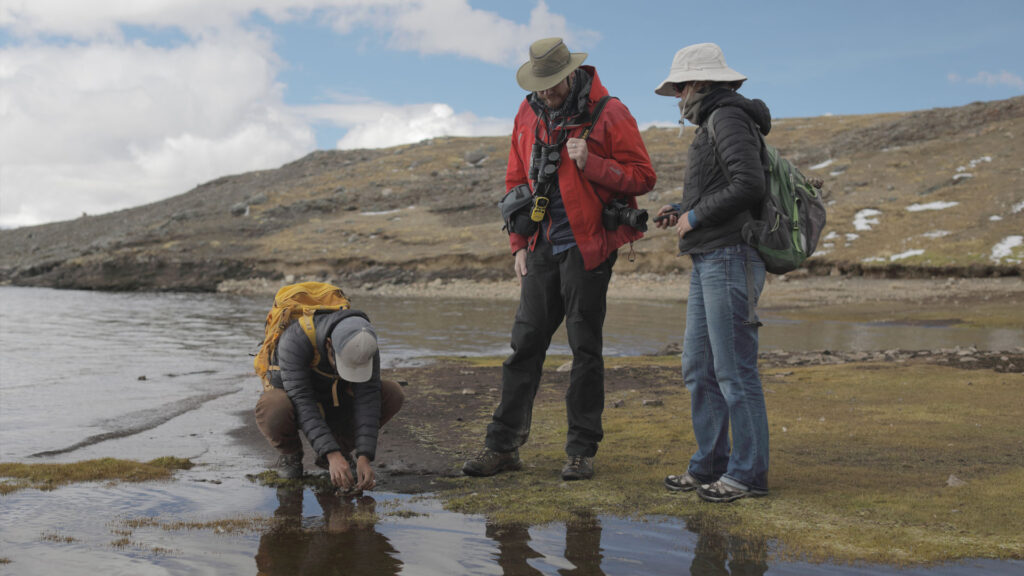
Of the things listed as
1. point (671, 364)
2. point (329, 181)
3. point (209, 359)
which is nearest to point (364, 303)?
point (209, 359)

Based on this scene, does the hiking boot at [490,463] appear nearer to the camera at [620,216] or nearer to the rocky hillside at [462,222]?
the camera at [620,216]

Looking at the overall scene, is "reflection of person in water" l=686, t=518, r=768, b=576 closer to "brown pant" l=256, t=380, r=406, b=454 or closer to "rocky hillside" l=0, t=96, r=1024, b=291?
"brown pant" l=256, t=380, r=406, b=454

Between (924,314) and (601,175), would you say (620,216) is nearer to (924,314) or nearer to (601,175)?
(601,175)

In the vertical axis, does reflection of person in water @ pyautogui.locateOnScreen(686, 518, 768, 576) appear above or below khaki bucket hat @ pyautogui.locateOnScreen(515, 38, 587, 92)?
below

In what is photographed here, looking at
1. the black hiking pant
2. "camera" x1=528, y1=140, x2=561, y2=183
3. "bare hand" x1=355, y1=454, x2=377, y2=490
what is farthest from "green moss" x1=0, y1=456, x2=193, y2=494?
"camera" x1=528, y1=140, x2=561, y2=183

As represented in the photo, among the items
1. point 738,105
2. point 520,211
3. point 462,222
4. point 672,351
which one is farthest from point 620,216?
point 462,222

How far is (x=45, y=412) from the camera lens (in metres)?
8.58

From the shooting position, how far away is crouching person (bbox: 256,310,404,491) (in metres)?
4.42

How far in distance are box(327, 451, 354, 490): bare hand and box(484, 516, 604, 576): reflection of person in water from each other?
3.06ft

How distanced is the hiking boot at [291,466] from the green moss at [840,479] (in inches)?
38.6

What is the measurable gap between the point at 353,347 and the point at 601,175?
5.50 ft

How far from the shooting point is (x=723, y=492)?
417cm

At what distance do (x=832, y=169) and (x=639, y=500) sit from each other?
145 ft

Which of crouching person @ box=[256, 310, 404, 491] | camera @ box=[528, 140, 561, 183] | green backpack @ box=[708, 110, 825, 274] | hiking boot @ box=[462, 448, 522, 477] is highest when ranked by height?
camera @ box=[528, 140, 561, 183]
